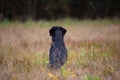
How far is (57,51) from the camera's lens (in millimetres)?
6438

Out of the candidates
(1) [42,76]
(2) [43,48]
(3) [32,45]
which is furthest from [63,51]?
(3) [32,45]

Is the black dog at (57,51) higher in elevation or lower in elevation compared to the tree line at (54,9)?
higher

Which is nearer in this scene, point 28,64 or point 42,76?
point 42,76

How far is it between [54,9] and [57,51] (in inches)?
720

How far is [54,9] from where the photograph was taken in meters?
24.5

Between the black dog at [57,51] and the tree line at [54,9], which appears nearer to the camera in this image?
the black dog at [57,51]

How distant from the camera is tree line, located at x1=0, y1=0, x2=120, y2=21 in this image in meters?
22.8

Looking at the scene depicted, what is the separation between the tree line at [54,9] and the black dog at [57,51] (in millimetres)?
15413

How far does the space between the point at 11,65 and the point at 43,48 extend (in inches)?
89.3

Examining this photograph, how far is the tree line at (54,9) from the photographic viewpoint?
74.6 ft

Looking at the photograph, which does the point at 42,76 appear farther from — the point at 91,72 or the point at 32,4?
the point at 32,4

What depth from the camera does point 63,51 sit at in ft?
21.5

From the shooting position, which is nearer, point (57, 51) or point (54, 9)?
point (57, 51)

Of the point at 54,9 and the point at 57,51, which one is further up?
the point at 57,51
